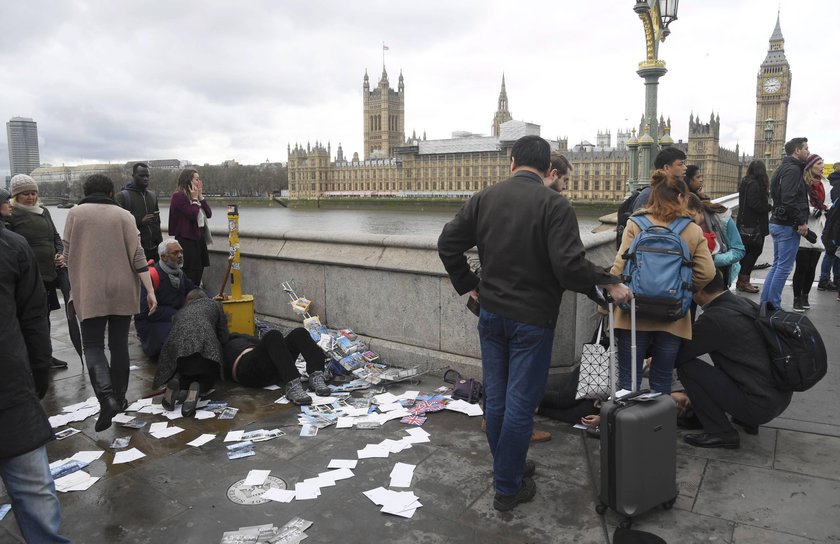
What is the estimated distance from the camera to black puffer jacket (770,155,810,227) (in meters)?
6.29

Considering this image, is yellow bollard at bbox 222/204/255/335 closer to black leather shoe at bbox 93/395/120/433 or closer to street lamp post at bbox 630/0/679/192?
black leather shoe at bbox 93/395/120/433

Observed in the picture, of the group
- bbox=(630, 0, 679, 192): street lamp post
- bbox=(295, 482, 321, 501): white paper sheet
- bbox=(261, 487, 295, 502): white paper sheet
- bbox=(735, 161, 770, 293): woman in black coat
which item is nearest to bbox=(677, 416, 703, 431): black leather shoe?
bbox=(295, 482, 321, 501): white paper sheet

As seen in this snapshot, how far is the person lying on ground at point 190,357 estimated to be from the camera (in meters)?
4.53

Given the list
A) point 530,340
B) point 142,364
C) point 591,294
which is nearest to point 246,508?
point 530,340

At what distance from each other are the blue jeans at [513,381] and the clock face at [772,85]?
116338mm

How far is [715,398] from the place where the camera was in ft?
11.8

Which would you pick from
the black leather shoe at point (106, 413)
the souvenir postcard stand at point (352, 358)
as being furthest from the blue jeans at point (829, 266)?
the black leather shoe at point (106, 413)

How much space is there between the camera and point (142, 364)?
5.80 meters

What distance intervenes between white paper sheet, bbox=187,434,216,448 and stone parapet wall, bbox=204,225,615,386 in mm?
1868

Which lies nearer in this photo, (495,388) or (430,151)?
(495,388)

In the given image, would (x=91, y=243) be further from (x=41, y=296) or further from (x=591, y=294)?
(x=591, y=294)

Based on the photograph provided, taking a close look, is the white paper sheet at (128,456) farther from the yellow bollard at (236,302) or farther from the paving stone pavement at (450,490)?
the yellow bollard at (236,302)

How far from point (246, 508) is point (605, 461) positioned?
1755 mm

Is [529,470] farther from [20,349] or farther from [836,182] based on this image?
[836,182]
